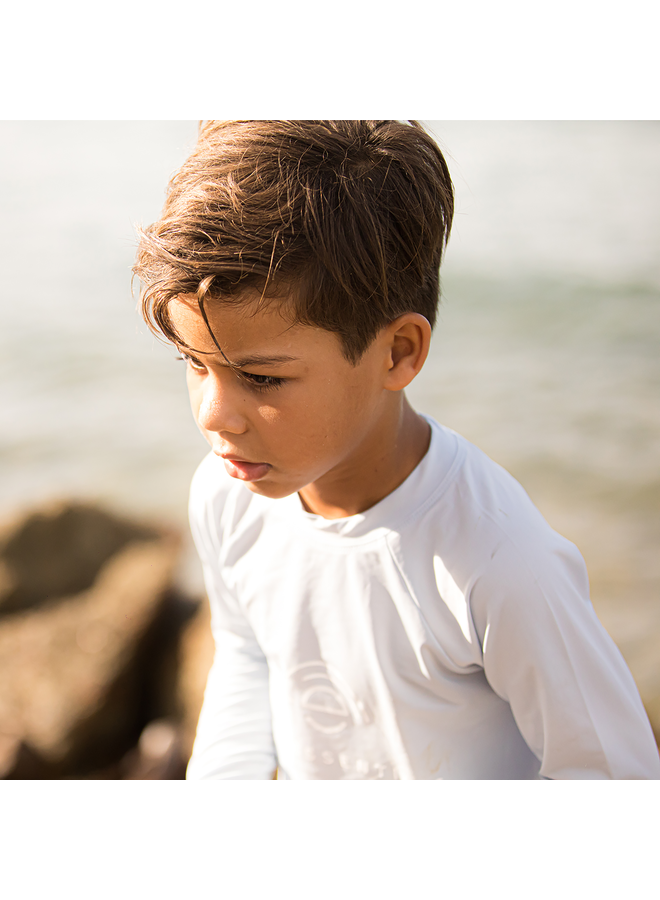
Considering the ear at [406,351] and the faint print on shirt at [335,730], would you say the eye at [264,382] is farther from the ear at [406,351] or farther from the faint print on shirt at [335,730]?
the faint print on shirt at [335,730]

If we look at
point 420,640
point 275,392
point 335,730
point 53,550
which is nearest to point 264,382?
point 275,392

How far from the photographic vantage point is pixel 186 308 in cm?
78

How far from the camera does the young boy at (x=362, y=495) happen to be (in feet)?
2.54

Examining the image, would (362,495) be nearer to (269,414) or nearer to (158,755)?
(269,414)

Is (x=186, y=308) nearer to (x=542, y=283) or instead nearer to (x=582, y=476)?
(x=582, y=476)

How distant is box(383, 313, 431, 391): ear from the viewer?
87 cm

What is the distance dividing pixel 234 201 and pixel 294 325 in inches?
5.8

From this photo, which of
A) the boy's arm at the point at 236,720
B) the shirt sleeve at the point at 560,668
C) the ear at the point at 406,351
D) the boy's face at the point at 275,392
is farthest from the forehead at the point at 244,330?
the boy's arm at the point at 236,720

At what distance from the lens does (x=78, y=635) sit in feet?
8.20

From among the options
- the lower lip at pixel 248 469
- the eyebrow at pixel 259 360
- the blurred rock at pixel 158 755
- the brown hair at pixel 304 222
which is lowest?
the blurred rock at pixel 158 755

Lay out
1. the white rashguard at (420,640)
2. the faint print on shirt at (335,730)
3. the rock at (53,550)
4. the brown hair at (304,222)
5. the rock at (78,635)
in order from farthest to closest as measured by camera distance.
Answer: the rock at (53,550) → the rock at (78,635) → the faint print on shirt at (335,730) → the white rashguard at (420,640) → the brown hair at (304,222)

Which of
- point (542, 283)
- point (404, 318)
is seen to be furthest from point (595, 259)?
point (404, 318)

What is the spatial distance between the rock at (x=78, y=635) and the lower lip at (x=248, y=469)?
1.77 m

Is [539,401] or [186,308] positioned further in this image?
[539,401]
